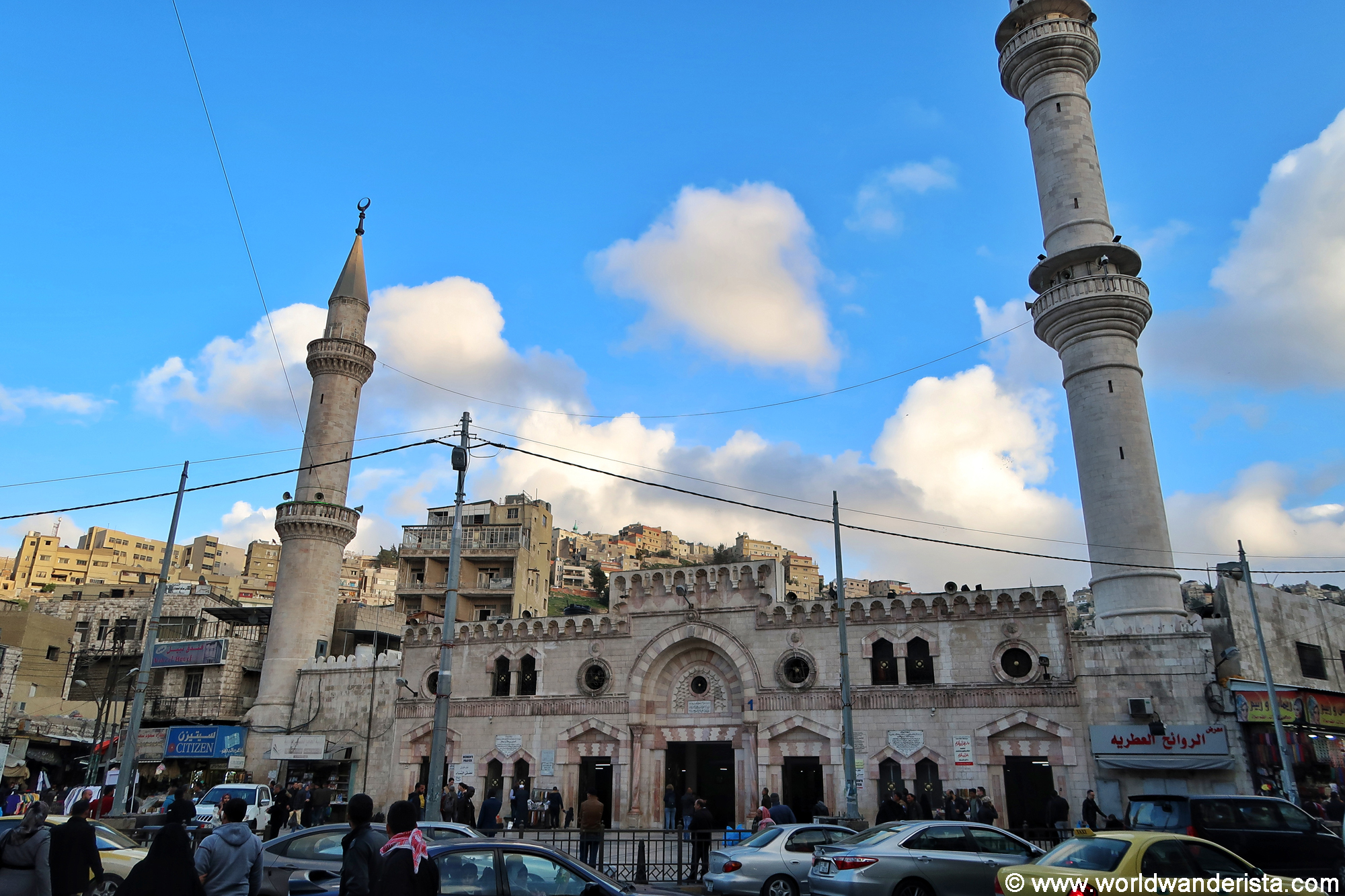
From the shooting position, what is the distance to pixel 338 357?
3484 cm

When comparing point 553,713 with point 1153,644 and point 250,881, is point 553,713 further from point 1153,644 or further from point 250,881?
point 250,881

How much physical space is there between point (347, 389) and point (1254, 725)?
32.3 meters

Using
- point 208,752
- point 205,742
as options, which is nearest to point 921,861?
point 208,752

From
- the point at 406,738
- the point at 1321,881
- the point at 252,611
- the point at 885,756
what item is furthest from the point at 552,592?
the point at 1321,881

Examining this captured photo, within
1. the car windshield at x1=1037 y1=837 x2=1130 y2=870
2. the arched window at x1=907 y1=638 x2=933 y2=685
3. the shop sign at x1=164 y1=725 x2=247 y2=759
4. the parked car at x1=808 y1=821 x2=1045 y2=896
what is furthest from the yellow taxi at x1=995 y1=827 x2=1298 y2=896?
the shop sign at x1=164 y1=725 x2=247 y2=759

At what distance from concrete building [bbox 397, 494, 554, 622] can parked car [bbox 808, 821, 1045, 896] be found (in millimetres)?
41984

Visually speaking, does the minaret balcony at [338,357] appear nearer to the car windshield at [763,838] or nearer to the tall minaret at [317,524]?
the tall minaret at [317,524]

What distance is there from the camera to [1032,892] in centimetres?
856

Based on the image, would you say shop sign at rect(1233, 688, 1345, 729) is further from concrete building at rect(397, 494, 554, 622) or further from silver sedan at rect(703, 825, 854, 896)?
concrete building at rect(397, 494, 554, 622)

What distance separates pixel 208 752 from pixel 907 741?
2424cm

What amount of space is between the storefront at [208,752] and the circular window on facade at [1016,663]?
25949mm

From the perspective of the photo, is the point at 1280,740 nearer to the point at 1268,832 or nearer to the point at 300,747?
the point at 1268,832

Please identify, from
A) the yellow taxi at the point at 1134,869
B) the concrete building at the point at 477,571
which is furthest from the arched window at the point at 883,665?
the concrete building at the point at 477,571

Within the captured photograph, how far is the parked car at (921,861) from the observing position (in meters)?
11.0
